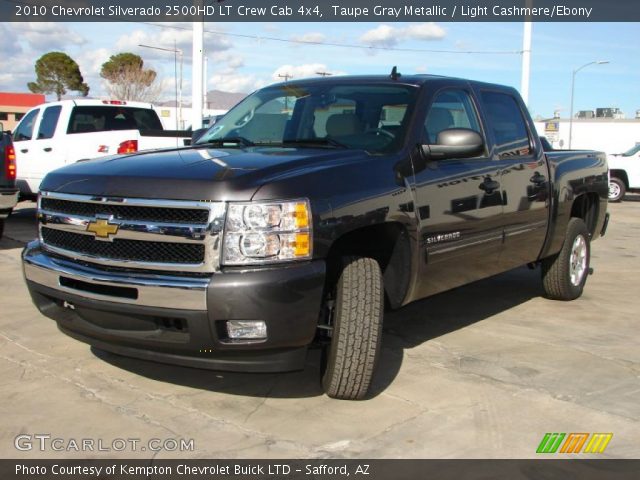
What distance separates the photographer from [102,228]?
3.68 m

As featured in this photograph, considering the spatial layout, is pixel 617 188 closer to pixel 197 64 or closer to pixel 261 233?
pixel 197 64

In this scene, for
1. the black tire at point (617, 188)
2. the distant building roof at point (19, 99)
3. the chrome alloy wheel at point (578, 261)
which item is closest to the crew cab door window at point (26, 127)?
the chrome alloy wheel at point (578, 261)

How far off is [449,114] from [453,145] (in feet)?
2.22

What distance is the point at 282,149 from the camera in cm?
433

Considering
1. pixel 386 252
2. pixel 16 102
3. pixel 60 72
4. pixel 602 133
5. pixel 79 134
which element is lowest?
pixel 386 252

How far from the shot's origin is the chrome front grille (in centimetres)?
342

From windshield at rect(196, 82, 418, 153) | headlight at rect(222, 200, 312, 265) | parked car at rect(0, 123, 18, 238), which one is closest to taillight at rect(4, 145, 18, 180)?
parked car at rect(0, 123, 18, 238)

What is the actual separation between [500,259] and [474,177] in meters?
0.83

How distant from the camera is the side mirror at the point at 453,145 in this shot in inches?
172

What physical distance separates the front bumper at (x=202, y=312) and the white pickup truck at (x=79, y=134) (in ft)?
23.7

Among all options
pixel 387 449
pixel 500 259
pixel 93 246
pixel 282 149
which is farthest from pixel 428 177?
pixel 93 246

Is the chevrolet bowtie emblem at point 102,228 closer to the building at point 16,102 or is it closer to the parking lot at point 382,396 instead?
the parking lot at point 382,396

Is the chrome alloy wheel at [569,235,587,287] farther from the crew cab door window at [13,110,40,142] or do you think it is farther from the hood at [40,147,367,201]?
the crew cab door window at [13,110,40,142]
